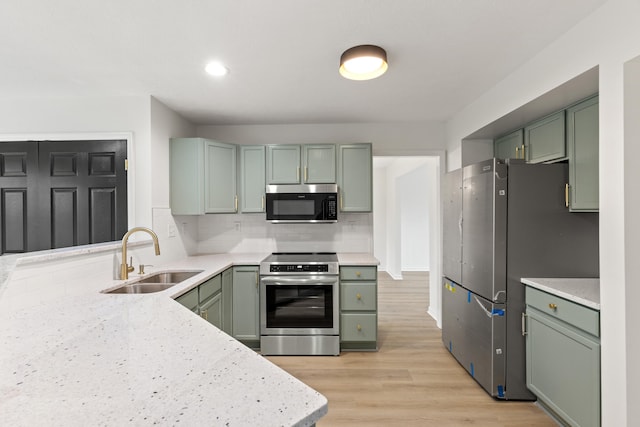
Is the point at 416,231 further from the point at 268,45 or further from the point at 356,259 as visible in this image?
the point at 268,45

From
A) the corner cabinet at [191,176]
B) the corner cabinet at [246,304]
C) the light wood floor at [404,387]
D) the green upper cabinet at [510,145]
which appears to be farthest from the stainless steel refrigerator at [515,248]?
the corner cabinet at [191,176]

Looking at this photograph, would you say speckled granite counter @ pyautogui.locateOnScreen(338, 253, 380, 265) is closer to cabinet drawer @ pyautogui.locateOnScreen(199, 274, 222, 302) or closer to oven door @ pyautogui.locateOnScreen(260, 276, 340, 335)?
oven door @ pyautogui.locateOnScreen(260, 276, 340, 335)

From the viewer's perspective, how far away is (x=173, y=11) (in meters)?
1.55

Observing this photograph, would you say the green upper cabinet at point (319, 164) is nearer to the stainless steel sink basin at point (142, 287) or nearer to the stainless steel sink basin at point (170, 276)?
the stainless steel sink basin at point (170, 276)

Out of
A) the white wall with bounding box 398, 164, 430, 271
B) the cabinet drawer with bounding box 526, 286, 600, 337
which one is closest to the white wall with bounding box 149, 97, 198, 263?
the cabinet drawer with bounding box 526, 286, 600, 337

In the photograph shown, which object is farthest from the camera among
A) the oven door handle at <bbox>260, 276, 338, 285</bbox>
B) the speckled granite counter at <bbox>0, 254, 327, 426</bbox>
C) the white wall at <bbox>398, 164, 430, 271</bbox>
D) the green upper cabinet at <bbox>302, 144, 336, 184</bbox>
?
the white wall at <bbox>398, 164, 430, 271</bbox>

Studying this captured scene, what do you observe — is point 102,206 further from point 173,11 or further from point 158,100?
point 173,11

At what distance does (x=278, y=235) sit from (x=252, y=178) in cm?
74

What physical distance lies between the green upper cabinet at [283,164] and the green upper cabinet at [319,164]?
86 mm

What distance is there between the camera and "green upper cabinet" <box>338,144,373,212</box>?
3.26 meters

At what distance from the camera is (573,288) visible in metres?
1.86

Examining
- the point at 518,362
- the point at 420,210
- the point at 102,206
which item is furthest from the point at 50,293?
the point at 420,210

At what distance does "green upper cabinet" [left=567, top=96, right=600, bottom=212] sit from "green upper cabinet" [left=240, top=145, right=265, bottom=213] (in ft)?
8.65

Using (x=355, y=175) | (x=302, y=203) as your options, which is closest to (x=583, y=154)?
(x=355, y=175)
